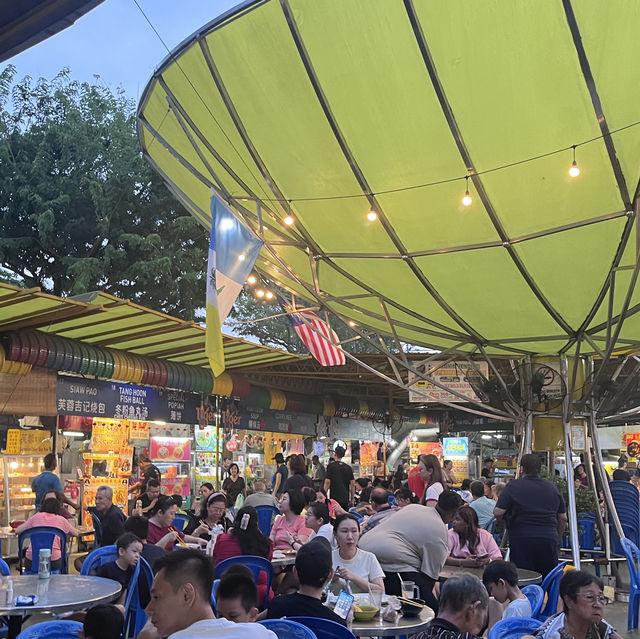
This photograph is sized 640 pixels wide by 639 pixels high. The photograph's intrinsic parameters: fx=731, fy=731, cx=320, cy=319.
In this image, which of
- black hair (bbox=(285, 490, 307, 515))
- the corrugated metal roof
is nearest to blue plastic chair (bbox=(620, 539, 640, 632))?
black hair (bbox=(285, 490, 307, 515))

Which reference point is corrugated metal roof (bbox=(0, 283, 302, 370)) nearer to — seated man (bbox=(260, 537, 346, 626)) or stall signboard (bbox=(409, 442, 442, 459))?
seated man (bbox=(260, 537, 346, 626))

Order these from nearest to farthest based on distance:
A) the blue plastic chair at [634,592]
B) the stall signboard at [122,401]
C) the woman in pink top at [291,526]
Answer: the blue plastic chair at [634,592], the woman in pink top at [291,526], the stall signboard at [122,401]

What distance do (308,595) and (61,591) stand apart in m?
2.26

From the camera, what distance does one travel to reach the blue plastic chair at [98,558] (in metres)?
6.46

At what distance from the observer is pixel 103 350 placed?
12.7 m

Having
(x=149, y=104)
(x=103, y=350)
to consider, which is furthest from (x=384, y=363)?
(x=149, y=104)

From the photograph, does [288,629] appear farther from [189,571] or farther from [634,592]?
[634,592]

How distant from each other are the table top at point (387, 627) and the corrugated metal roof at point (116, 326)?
5.91 meters

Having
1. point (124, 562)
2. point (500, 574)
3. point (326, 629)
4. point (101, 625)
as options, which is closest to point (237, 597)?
point (326, 629)

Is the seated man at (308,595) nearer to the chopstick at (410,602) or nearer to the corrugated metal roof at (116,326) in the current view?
the chopstick at (410,602)

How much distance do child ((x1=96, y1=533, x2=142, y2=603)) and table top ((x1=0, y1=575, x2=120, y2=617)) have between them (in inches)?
5.1

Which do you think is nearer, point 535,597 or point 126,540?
point 535,597

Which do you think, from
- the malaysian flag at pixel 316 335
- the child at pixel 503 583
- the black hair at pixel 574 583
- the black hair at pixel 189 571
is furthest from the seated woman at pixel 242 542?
the malaysian flag at pixel 316 335

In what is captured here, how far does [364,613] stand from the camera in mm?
4555
